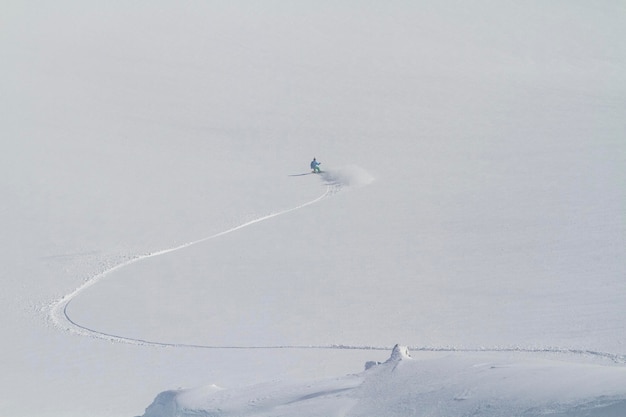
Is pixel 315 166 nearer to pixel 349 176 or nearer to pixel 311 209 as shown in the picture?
pixel 349 176

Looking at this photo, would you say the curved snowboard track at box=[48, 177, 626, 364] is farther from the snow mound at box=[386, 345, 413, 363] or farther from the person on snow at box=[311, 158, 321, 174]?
the snow mound at box=[386, 345, 413, 363]

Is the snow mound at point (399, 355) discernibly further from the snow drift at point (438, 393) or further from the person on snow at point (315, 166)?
the person on snow at point (315, 166)

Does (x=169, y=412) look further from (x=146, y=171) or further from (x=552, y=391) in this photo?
(x=146, y=171)

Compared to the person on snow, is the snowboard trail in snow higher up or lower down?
lower down

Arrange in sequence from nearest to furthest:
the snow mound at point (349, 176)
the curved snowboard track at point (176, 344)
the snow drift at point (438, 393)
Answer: the snow drift at point (438, 393)
the curved snowboard track at point (176, 344)
the snow mound at point (349, 176)

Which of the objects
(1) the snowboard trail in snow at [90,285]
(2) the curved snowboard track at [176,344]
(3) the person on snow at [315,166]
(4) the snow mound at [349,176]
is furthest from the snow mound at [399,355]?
(3) the person on snow at [315,166]

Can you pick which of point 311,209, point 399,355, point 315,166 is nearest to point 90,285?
point 311,209

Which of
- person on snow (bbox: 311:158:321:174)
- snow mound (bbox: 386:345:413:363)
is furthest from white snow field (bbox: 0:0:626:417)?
person on snow (bbox: 311:158:321:174)
